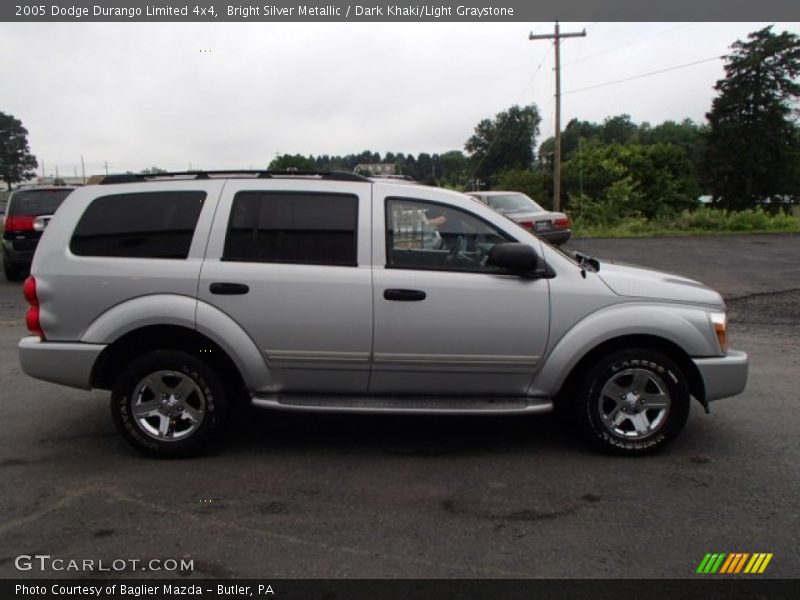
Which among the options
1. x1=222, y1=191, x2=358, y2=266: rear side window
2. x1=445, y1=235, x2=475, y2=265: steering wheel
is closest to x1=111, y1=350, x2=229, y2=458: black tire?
x1=222, y1=191, x2=358, y2=266: rear side window

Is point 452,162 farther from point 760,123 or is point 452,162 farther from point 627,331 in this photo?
point 627,331

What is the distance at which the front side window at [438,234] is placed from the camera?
438cm

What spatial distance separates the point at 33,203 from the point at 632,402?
12.3 metres

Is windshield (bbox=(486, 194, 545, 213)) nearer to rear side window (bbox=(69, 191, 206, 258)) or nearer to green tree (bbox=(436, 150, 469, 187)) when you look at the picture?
rear side window (bbox=(69, 191, 206, 258))

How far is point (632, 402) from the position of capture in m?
4.33

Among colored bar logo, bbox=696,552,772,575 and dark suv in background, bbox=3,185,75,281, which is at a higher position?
dark suv in background, bbox=3,185,75,281

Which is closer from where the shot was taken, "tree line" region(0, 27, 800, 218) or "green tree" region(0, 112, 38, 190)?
"green tree" region(0, 112, 38, 190)

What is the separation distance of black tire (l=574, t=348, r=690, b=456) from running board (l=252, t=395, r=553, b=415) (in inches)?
12.1

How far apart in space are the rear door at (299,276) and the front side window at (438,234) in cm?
21

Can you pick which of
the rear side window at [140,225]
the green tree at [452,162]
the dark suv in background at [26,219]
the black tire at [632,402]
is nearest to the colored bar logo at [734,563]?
the black tire at [632,402]

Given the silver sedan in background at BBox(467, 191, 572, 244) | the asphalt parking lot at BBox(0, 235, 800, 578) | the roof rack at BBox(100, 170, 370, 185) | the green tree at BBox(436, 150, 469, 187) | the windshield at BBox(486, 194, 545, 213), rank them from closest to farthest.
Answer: the asphalt parking lot at BBox(0, 235, 800, 578) → the roof rack at BBox(100, 170, 370, 185) → the silver sedan in background at BBox(467, 191, 572, 244) → the windshield at BBox(486, 194, 545, 213) → the green tree at BBox(436, 150, 469, 187)

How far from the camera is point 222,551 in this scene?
324cm

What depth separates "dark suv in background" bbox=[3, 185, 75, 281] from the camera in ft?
41.2

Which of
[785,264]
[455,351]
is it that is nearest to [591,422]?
[455,351]
